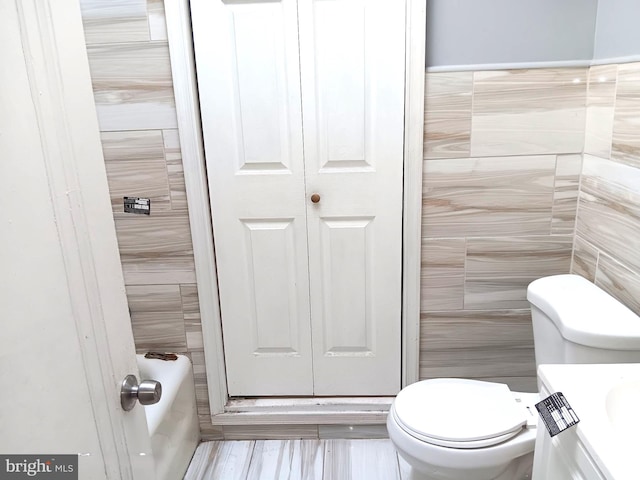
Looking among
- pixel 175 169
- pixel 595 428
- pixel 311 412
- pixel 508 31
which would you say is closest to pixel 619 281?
pixel 595 428

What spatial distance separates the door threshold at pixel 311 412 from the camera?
204cm

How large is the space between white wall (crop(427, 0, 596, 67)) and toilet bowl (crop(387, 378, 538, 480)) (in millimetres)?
1121

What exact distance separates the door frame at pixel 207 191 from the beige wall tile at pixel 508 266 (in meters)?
0.22

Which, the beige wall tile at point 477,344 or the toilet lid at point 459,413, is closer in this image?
the toilet lid at point 459,413

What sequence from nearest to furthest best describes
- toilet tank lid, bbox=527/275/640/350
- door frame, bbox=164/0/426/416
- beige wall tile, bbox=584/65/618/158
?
toilet tank lid, bbox=527/275/640/350 → beige wall tile, bbox=584/65/618/158 → door frame, bbox=164/0/426/416

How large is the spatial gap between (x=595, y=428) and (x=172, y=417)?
4.68 ft

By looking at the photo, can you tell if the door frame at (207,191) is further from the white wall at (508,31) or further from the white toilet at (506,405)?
the white toilet at (506,405)

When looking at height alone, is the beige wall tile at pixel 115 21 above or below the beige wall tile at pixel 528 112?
above

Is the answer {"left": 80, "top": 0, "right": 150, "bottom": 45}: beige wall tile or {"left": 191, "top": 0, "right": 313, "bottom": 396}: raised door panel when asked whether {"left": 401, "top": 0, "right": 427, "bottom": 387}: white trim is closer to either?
{"left": 191, "top": 0, "right": 313, "bottom": 396}: raised door panel

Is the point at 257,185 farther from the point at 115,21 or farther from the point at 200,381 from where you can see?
the point at 200,381

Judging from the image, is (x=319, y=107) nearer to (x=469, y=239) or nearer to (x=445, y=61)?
(x=445, y=61)

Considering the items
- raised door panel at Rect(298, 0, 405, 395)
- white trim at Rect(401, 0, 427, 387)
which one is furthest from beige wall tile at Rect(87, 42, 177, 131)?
white trim at Rect(401, 0, 427, 387)

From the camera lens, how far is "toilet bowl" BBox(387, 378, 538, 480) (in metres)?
1.41

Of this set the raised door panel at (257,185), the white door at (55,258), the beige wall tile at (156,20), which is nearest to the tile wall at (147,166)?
the beige wall tile at (156,20)
